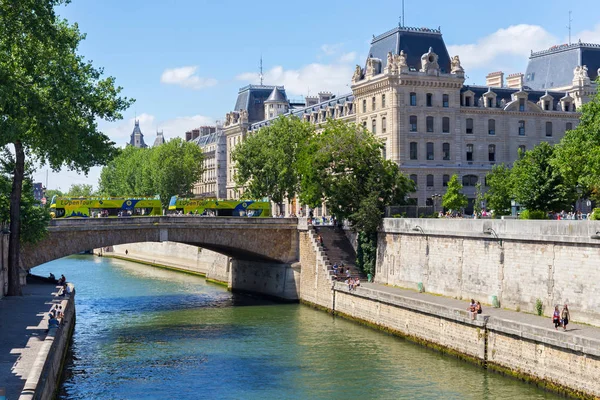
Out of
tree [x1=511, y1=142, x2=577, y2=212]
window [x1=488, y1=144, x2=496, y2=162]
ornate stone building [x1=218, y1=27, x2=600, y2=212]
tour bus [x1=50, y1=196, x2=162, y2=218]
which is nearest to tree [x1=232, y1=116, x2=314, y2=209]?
ornate stone building [x1=218, y1=27, x2=600, y2=212]

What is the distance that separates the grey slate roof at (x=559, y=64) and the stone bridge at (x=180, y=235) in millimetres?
47508

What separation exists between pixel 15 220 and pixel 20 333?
1514 centimetres

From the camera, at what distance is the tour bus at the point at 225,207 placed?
9056cm

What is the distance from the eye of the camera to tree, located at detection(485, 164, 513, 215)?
85438 millimetres

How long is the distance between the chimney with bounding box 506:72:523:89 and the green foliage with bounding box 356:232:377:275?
43.7 metres

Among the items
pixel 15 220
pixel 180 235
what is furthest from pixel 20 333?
pixel 180 235

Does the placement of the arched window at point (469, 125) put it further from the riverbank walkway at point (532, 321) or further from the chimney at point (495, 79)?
the riverbank walkway at point (532, 321)

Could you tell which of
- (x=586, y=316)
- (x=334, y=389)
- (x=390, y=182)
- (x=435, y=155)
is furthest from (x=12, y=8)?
(x=435, y=155)

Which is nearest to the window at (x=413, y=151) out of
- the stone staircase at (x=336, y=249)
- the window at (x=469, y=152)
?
the window at (x=469, y=152)

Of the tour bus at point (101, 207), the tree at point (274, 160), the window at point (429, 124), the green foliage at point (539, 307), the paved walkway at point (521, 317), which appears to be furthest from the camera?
the tree at point (274, 160)

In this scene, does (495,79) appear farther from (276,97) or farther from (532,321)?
(532,321)

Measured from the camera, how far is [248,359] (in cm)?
4781

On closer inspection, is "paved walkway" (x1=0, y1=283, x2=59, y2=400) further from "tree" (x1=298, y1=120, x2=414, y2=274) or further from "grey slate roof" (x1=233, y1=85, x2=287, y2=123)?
"grey slate roof" (x1=233, y1=85, x2=287, y2=123)

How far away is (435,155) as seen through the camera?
95.8 metres
